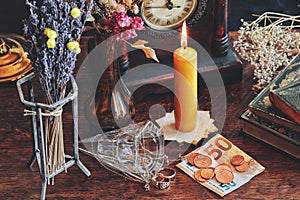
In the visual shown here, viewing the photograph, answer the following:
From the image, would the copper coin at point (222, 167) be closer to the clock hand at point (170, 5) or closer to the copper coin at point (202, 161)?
the copper coin at point (202, 161)

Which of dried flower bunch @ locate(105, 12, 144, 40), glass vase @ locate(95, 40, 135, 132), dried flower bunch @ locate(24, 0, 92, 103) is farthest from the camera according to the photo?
glass vase @ locate(95, 40, 135, 132)

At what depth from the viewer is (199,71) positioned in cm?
168

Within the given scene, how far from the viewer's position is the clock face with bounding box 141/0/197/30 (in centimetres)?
160

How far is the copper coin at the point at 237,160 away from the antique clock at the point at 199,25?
31cm

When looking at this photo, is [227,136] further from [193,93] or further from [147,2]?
[147,2]

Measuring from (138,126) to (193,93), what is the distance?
0.51ft

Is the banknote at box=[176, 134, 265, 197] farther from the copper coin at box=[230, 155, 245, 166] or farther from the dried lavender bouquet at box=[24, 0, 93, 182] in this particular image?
the dried lavender bouquet at box=[24, 0, 93, 182]

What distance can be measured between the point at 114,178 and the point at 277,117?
403 mm

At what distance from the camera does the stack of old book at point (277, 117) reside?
1.43 metres

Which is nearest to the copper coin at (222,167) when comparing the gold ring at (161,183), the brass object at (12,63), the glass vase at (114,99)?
the gold ring at (161,183)

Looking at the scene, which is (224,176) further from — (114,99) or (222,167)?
(114,99)

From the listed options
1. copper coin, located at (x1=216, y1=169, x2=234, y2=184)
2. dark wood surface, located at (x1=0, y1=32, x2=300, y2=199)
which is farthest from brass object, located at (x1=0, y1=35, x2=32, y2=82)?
copper coin, located at (x1=216, y1=169, x2=234, y2=184)

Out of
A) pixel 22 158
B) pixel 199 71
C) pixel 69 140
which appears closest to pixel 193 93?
pixel 199 71

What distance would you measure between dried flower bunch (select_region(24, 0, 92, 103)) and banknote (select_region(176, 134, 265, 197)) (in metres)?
0.38
